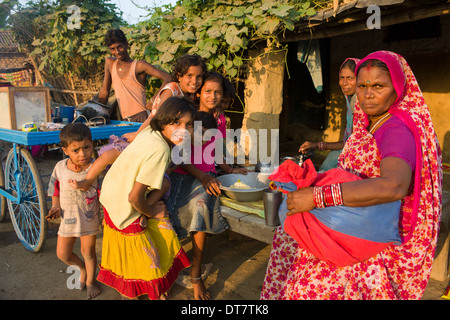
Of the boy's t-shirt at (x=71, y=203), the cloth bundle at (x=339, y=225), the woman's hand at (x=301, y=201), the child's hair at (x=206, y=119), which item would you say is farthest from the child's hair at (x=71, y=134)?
the woman's hand at (x=301, y=201)

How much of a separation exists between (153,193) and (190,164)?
45cm

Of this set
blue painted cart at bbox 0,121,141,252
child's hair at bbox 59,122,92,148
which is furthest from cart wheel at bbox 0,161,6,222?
child's hair at bbox 59,122,92,148

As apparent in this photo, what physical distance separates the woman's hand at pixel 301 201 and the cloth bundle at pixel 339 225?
0.04 meters

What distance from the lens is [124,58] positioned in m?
4.15

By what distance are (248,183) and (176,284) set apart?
44.2 inches

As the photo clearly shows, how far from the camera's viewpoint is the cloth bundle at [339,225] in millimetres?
1619

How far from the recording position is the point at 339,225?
1646 mm

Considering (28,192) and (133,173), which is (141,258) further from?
(28,192)

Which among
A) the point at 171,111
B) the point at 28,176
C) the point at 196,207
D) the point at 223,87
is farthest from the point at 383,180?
the point at 28,176

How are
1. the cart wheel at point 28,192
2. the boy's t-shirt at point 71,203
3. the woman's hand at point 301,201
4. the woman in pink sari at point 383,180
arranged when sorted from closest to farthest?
the woman in pink sari at point 383,180, the woman's hand at point 301,201, the boy's t-shirt at point 71,203, the cart wheel at point 28,192

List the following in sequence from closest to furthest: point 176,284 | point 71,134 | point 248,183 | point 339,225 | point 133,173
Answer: point 339,225 < point 133,173 < point 71,134 < point 176,284 < point 248,183

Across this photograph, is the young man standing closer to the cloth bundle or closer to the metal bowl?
the metal bowl

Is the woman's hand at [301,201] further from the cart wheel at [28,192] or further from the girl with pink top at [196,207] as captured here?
the cart wheel at [28,192]
